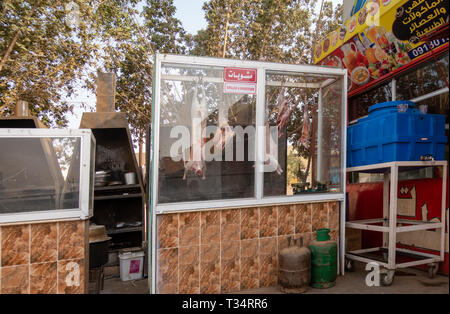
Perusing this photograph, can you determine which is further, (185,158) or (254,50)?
(254,50)

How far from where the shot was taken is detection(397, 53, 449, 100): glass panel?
13.1 feet

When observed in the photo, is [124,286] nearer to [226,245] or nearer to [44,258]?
[44,258]

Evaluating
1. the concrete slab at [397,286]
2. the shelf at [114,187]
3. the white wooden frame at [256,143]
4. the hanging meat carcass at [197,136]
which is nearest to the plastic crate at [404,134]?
the white wooden frame at [256,143]

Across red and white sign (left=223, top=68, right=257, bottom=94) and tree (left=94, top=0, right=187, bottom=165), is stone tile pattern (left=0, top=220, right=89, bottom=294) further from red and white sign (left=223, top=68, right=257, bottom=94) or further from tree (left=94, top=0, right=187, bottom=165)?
tree (left=94, top=0, right=187, bottom=165)

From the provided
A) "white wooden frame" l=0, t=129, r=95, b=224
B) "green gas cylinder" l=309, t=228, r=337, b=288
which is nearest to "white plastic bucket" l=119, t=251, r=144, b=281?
"white wooden frame" l=0, t=129, r=95, b=224

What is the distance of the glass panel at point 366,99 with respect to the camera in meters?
4.91

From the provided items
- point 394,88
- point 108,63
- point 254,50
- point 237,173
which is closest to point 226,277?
point 237,173

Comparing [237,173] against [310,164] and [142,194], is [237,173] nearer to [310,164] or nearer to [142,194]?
[310,164]

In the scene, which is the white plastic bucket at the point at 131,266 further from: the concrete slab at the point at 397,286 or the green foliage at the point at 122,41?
the green foliage at the point at 122,41

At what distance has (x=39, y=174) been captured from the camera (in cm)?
338

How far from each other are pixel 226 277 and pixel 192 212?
88 centimetres

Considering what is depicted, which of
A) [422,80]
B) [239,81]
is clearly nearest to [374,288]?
[422,80]

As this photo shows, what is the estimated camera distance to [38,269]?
313 centimetres

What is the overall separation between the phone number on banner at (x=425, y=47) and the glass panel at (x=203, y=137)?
2198 mm
